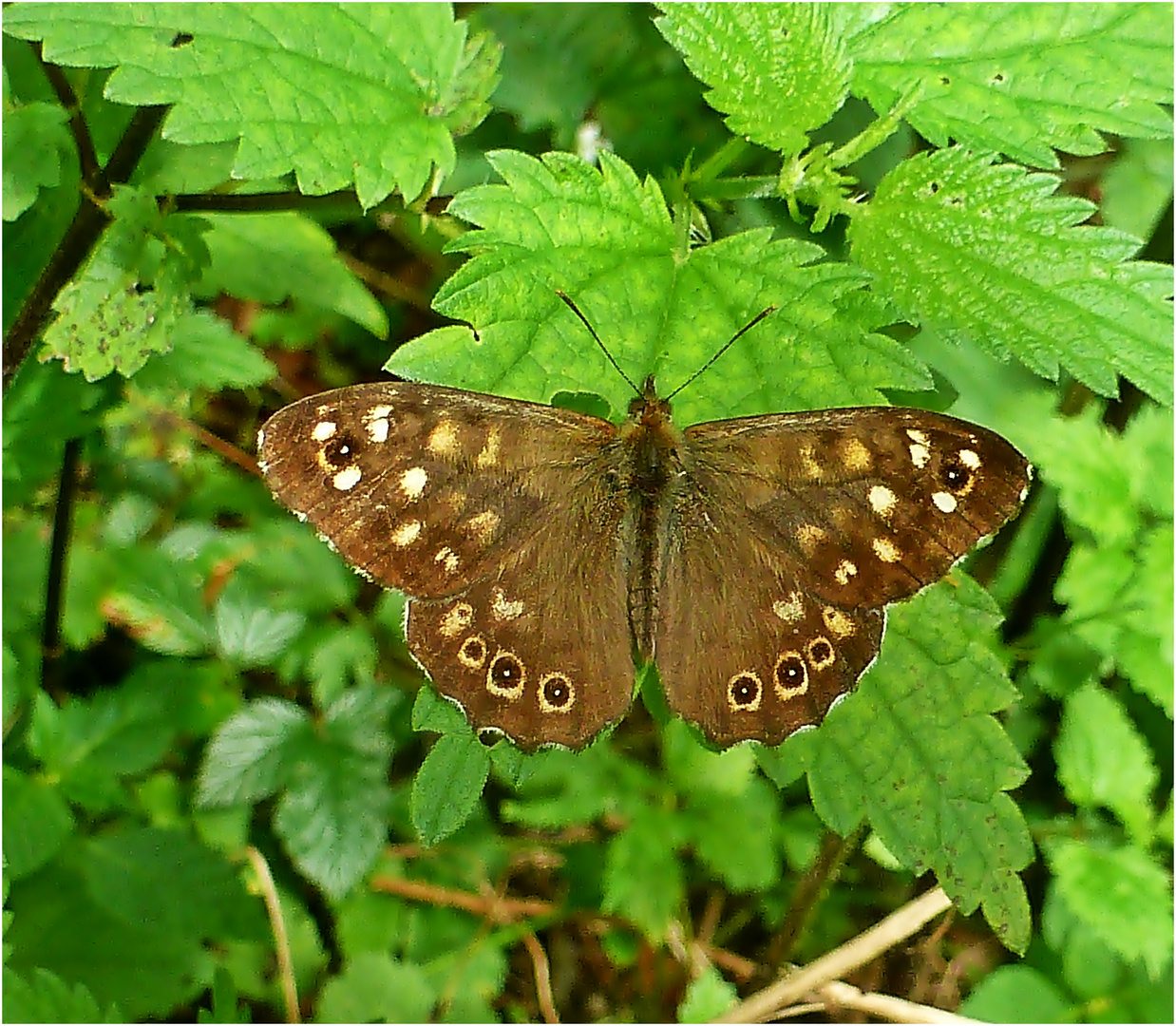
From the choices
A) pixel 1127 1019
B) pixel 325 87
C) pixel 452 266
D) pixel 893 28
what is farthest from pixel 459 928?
pixel 893 28

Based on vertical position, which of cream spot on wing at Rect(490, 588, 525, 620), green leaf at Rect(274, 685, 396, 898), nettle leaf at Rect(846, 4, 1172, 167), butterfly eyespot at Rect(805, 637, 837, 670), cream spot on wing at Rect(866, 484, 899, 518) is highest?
nettle leaf at Rect(846, 4, 1172, 167)

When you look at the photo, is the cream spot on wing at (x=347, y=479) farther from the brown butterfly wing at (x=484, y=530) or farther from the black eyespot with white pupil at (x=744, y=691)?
the black eyespot with white pupil at (x=744, y=691)

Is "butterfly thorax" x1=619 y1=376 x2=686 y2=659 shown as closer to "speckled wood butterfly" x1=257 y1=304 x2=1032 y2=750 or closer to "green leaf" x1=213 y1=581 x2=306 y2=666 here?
"speckled wood butterfly" x1=257 y1=304 x2=1032 y2=750

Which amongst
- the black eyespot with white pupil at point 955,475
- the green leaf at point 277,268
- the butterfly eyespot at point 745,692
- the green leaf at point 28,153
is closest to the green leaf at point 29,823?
the green leaf at point 277,268

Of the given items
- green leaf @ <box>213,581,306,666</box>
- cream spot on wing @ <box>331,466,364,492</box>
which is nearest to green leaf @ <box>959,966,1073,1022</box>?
green leaf @ <box>213,581,306,666</box>

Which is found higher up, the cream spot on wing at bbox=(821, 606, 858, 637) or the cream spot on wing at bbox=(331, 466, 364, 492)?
the cream spot on wing at bbox=(821, 606, 858, 637)

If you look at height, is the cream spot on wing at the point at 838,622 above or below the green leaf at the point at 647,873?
above
